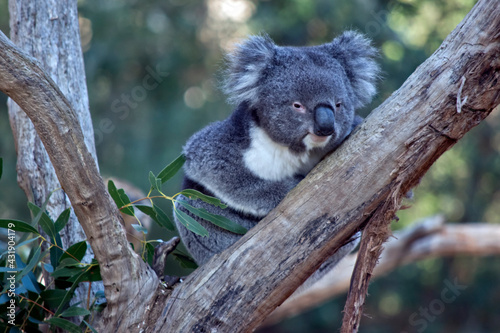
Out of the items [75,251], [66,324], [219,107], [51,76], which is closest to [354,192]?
[75,251]

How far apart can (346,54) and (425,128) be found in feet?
2.84

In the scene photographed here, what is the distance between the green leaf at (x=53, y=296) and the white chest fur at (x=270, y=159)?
1.18 metres

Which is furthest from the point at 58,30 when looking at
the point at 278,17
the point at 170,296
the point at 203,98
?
the point at 203,98

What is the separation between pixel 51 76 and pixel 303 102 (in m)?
1.52

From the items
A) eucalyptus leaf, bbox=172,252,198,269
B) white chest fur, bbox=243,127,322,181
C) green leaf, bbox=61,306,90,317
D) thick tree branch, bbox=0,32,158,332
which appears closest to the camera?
thick tree branch, bbox=0,32,158,332

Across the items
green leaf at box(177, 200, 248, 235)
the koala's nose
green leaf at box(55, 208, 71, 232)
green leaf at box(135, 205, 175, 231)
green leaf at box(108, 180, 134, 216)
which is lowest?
green leaf at box(177, 200, 248, 235)

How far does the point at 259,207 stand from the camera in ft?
9.50

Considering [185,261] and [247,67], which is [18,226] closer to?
[185,261]

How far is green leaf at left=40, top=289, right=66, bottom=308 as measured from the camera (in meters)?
2.61

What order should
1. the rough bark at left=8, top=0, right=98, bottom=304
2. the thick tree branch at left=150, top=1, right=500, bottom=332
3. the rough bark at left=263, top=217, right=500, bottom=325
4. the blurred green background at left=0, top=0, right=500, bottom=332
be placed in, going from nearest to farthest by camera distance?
the thick tree branch at left=150, top=1, right=500, bottom=332 < the rough bark at left=8, top=0, right=98, bottom=304 < the rough bark at left=263, top=217, right=500, bottom=325 < the blurred green background at left=0, top=0, right=500, bottom=332

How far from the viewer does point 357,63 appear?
3037 millimetres

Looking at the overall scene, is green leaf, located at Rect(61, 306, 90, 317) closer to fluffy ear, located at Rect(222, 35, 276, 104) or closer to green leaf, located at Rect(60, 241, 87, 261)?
green leaf, located at Rect(60, 241, 87, 261)

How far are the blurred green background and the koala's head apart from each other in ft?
11.5

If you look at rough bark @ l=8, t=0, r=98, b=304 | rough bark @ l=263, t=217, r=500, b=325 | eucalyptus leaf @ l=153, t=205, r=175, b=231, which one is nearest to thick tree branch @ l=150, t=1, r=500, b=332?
eucalyptus leaf @ l=153, t=205, r=175, b=231
